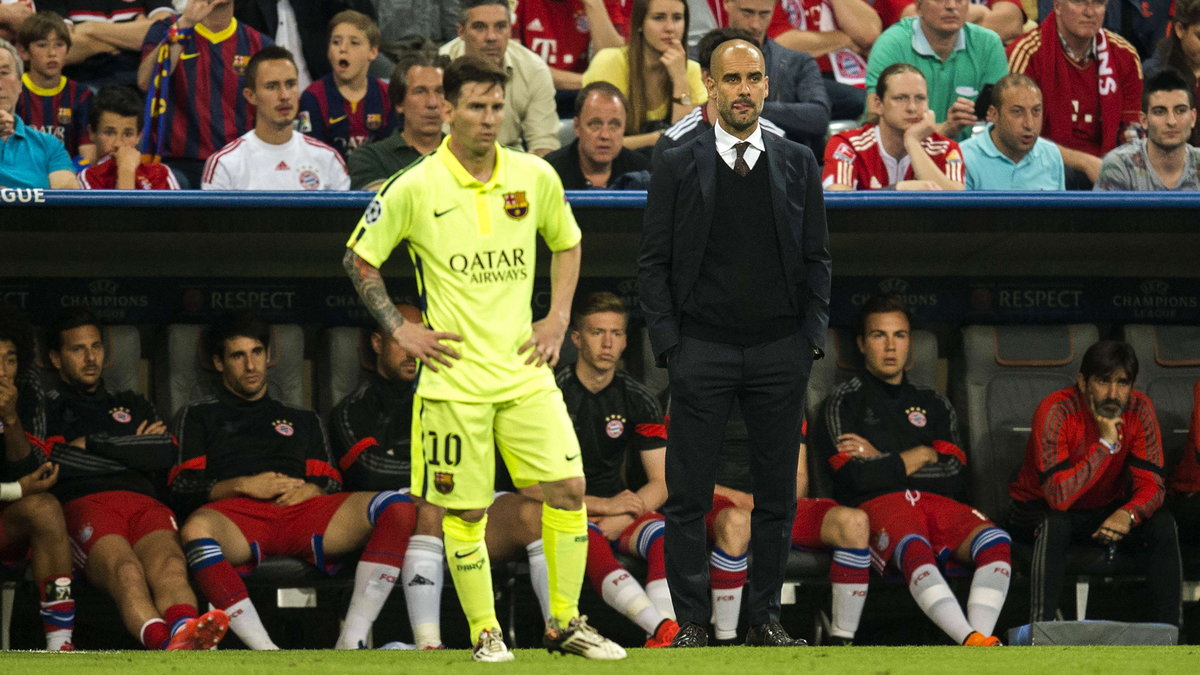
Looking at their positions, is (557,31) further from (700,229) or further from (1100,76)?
(700,229)

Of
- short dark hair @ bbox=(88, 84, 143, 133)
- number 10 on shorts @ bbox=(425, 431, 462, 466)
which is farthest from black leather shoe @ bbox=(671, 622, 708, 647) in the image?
short dark hair @ bbox=(88, 84, 143, 133)

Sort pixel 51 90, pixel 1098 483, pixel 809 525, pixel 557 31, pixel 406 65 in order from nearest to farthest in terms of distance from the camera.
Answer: pixel 809 525 < pixel 1098 483 < pixel 406 65 < pixel 51 90 < pixel 557 31

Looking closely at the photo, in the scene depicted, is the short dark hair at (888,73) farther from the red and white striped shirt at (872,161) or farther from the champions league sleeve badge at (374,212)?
the champions league sleeve badge at (374,212)

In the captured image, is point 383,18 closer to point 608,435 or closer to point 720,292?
point 608,435

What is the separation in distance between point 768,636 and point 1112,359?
2.68 m

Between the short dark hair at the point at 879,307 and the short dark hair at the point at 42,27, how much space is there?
414 centimetres

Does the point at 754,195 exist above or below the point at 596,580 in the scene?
above

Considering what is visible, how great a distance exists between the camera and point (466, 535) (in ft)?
15.5

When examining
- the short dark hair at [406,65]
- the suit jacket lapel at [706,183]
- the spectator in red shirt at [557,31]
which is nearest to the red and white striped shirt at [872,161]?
the short dark hair at [406,65]

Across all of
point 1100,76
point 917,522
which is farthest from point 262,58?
point 1100,76

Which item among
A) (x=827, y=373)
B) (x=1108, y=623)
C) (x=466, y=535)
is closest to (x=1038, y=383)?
(x=827, y=373)

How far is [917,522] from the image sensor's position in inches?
263

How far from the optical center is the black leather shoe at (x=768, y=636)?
497 centimetres

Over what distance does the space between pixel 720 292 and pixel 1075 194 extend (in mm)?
2182
